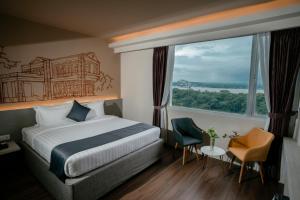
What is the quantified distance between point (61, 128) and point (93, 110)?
98cm

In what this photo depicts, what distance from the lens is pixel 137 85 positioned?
184 inches

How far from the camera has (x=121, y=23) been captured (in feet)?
11.0

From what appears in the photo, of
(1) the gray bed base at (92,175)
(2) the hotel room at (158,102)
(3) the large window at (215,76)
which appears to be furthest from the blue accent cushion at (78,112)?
(3) the large window at (215,76)

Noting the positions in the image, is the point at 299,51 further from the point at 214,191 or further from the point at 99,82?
the point at 99,82

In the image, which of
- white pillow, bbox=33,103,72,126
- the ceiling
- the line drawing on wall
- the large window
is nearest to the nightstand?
white pillow, bbox=33,103,72,126

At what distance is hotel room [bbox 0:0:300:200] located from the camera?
2.39 metres

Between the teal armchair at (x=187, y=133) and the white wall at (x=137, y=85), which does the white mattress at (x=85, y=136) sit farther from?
the white wall at (x=137, y=85)

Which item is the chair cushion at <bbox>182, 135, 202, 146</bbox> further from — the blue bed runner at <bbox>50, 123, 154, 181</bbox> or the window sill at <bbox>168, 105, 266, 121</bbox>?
the blue bed runner at <bbox>50, 123, 154, 181</bbox>

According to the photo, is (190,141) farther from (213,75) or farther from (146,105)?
(146,105)

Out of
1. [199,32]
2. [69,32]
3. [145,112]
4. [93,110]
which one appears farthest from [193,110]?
[69,32]

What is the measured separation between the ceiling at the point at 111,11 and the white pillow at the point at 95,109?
176 centimetres

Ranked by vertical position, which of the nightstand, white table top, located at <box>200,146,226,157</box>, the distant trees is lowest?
the nightstand

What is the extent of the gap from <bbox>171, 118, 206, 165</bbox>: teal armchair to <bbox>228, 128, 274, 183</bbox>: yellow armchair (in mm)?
601

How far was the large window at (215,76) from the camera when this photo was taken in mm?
3162
